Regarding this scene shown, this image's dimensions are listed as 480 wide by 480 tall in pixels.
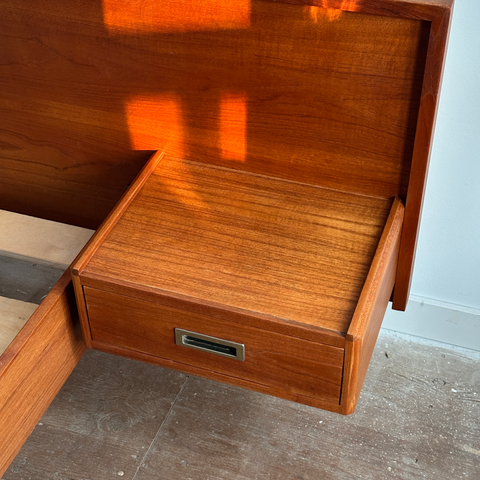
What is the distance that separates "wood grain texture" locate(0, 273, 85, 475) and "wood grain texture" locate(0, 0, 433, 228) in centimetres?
32

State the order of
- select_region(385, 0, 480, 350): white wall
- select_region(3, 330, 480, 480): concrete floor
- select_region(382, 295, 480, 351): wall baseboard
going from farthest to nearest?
select_region(382, 295, 480, 351): wall baseboard
select_region(3, 330, 480, 480): concrete floor
select_region(385, 0, 480, 350): white wall

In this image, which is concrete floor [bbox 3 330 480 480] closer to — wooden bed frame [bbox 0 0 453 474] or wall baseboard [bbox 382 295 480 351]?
wall baseboard [bbox 382 295 480 351]

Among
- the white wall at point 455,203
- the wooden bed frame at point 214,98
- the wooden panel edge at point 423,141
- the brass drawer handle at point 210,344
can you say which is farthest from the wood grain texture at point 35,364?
the white wall at point 455,203

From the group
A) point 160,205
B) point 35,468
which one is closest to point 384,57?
point 160,205

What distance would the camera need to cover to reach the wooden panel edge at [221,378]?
0.91m

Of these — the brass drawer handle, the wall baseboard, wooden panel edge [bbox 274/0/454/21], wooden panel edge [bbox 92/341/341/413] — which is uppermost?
wooden panel edge [bbox 274/0/454/21]

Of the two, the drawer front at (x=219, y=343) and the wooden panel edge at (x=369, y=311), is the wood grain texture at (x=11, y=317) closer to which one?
the drawer front at (x=219, y=343)

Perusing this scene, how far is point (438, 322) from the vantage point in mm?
1561

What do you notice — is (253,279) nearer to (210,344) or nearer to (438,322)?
(210,344)

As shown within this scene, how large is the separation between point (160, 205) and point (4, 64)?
387 mm

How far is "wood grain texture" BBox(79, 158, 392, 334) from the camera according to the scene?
89 centimetres

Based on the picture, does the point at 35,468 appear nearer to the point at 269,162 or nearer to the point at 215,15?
the point at 269,162

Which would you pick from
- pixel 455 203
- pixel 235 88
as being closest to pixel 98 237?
pixel 235 88

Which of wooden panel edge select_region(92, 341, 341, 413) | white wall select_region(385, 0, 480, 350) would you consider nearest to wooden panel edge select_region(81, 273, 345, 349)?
wooden panel edge select_region(92, 341, 341, 413)
